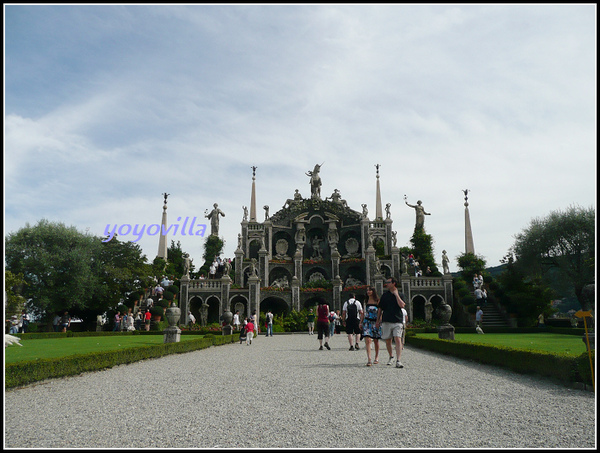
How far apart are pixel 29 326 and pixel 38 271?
5.68 metres

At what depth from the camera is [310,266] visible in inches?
2015

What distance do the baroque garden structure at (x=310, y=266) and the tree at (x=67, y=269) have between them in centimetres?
653

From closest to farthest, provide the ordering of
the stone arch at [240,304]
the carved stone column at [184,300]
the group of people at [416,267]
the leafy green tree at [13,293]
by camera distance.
A: the leafy green tree at [13,293], the carved stone column at [184,300], the stone arch at [240,304], the group of people at [416,267]

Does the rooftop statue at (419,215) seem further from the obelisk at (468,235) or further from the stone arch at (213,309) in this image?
the stone arch at (213,309)

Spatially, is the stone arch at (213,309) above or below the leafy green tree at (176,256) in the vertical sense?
below

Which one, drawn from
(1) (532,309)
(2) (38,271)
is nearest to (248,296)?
(2) (38,271)

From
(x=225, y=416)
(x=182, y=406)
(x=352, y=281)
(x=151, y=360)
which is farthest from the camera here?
(x=352, y=281)

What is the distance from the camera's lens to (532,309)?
34.6 metres

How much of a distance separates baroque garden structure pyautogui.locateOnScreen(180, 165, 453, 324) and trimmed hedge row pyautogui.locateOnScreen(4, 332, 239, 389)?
93.4 ft

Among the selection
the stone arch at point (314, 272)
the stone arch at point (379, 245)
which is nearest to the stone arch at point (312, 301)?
the stone arch at point (314, 272)

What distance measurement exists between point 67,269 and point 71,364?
97.3 ft

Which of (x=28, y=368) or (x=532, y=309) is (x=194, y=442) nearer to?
(x=28, y=368)

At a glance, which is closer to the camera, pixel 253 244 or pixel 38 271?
pixel 38 271

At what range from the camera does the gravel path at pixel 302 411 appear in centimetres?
516
